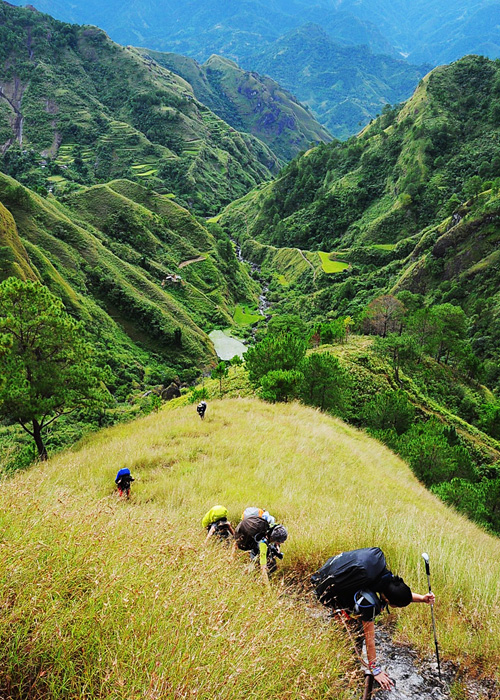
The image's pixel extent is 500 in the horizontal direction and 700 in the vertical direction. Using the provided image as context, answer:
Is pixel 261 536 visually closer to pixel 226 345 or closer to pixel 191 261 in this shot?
pixel 226 345

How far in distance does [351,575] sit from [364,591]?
0.17 meters

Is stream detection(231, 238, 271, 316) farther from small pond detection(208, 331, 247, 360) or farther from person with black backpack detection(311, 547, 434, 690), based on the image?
person with black backpack detection(311, 547, 434, 690)

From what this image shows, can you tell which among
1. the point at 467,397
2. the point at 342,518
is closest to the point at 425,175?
the point at 467,397

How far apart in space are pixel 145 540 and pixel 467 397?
187ft

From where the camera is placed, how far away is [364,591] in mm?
3656

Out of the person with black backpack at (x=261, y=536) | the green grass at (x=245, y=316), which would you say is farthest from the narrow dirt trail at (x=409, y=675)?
the green grass at (x=245, y=316)

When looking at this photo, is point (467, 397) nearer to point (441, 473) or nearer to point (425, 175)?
point (441, 473)

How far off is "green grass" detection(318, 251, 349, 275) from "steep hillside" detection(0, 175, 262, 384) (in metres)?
25.4

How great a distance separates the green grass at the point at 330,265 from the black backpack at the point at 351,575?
4088 inches

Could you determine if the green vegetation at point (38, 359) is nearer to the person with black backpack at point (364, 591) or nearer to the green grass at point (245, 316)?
the person with black backpack at point (364, 591)

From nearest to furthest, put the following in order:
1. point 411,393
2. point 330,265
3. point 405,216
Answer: point 411,393, point 405,216, point 330,265

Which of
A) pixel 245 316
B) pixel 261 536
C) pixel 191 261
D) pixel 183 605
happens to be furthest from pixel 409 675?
pixel 191 261

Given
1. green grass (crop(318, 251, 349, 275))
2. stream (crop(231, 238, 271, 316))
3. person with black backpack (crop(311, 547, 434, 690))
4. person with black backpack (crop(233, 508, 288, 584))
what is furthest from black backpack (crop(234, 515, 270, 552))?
green grass (crop(318, 251, 349, 275))

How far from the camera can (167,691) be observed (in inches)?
89.0
